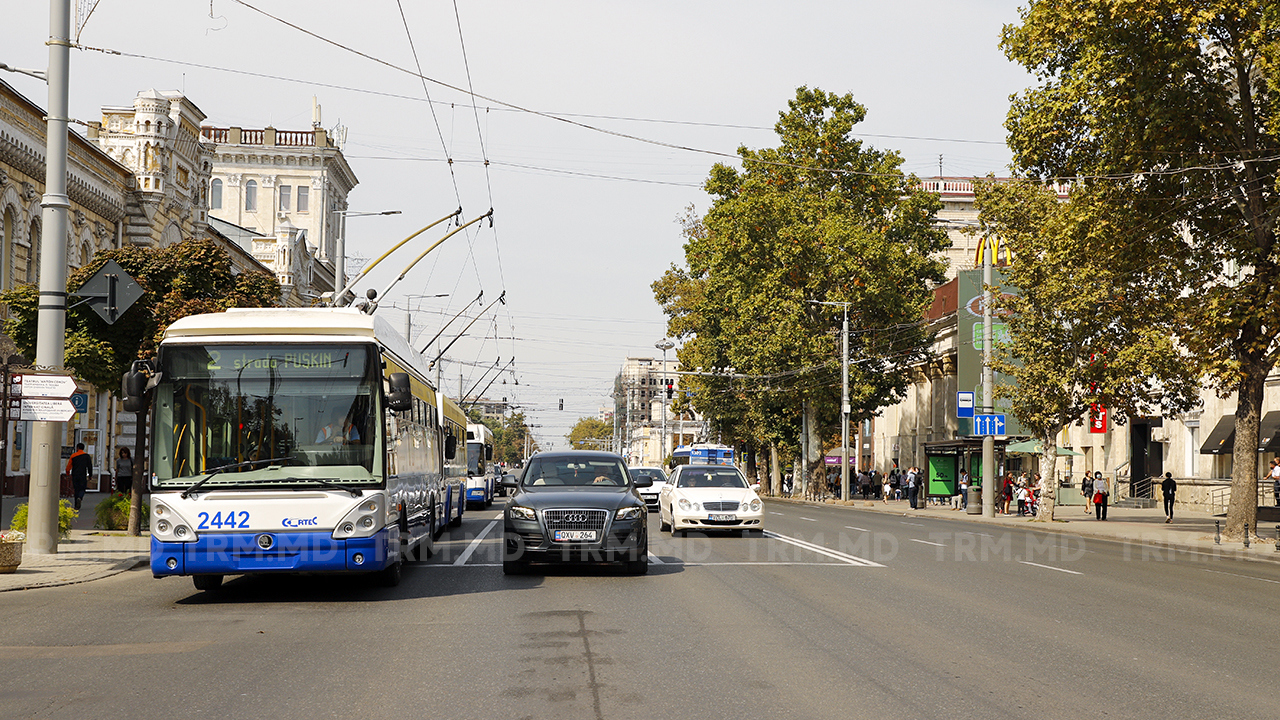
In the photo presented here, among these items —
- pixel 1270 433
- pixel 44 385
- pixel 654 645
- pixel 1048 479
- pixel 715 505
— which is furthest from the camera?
pixel 1270 433

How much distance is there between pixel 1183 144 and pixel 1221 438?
21.0 m

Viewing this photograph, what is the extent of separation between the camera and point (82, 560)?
17500 millimetres

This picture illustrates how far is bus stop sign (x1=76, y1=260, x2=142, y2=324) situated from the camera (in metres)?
18.0

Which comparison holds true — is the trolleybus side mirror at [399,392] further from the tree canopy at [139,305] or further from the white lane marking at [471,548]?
the tree canopy at [139,305]

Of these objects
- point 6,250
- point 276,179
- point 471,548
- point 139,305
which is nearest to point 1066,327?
point 471,548

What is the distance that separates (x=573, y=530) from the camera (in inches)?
628

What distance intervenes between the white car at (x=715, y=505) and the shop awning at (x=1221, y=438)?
82.0ft

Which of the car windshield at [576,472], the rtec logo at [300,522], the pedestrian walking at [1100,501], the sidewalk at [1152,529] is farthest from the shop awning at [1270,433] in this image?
the rtec logo at [300,522]

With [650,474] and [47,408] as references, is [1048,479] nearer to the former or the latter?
[650,474]

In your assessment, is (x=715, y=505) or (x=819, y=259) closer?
(x=715, y=505)

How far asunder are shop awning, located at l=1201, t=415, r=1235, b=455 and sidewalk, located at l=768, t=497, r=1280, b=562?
7.40ft

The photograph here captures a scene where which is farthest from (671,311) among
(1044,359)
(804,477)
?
(1044,359)

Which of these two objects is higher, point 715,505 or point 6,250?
point 6,250

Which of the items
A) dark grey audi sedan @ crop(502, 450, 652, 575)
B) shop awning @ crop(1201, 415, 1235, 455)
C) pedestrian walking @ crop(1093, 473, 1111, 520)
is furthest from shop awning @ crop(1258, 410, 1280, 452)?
dark grey audi sedan @ crop(502, 450, 652, 575)
